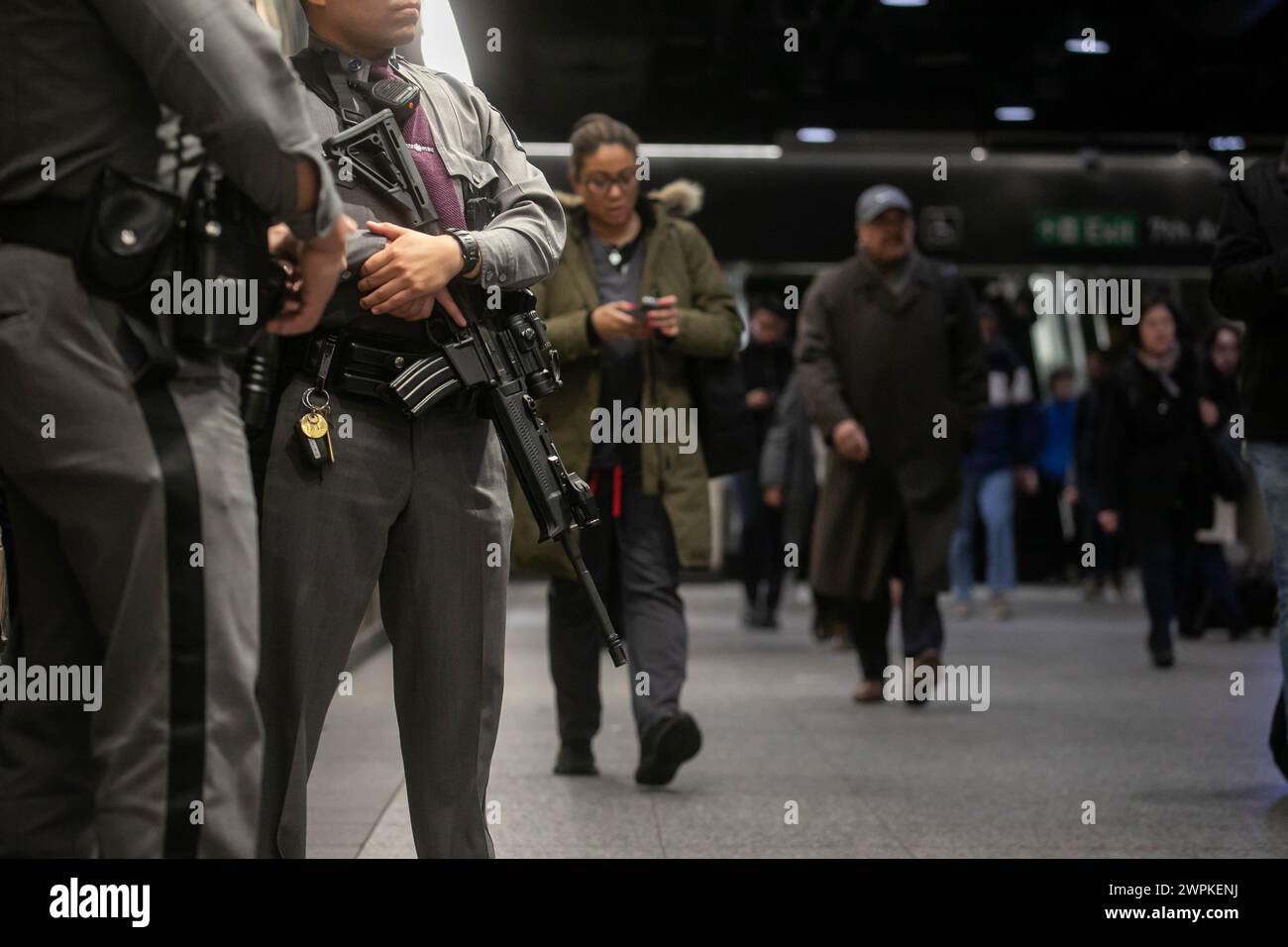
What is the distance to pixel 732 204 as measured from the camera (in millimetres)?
16266

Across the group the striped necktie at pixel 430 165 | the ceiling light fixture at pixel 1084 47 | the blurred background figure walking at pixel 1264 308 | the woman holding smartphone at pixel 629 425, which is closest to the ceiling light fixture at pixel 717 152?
the ceiling light fixture at pixel 1084 47

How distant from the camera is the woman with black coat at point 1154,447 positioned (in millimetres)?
8773

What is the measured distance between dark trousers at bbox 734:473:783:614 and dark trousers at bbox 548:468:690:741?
554cm

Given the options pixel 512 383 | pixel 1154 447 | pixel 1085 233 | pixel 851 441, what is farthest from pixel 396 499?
pixel 1085 233

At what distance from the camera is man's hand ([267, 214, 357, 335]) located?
2250 mm

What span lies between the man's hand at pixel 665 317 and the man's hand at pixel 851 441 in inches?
83.9

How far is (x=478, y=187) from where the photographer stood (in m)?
2.99

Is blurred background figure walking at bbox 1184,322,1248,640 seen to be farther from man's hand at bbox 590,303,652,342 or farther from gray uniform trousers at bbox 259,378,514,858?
gray uniform trousers at bbox 259,378,514,858

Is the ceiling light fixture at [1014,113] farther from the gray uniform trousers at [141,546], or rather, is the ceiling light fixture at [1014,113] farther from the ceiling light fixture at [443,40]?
the gray uniform trousers at [141,546]

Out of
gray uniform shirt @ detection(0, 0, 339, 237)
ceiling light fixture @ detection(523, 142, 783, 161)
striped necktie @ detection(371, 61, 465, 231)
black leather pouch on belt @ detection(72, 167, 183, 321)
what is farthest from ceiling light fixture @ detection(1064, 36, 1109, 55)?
black leather pouch on belt @ detection(72, 167, 183, 321)

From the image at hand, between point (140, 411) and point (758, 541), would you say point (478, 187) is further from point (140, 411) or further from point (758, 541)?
point (758, 541)

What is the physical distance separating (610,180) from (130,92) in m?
3.03

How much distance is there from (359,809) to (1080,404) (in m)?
9.78
